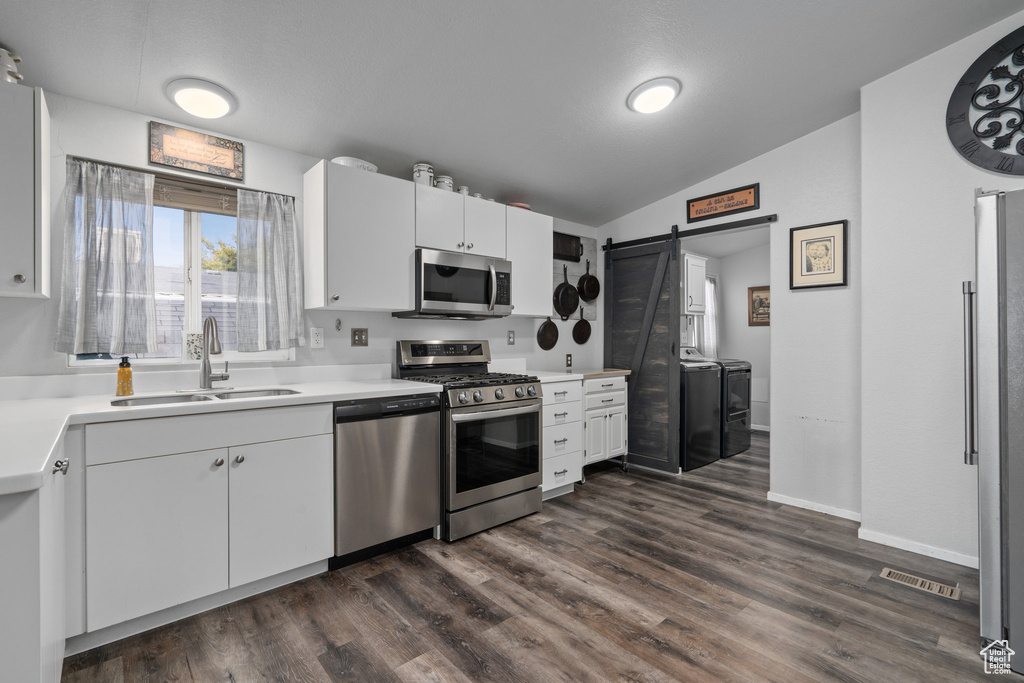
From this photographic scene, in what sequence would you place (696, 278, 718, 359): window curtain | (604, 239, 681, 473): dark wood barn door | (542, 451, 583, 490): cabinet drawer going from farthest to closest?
(696, 278, 718, 359): window curtain, (604, 239, 681, 473): dark wood barn door, (542, 451, 583, 490): cabinet drawer

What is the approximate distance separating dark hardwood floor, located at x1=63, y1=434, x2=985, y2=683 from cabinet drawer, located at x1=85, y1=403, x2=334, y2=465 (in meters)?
0.73

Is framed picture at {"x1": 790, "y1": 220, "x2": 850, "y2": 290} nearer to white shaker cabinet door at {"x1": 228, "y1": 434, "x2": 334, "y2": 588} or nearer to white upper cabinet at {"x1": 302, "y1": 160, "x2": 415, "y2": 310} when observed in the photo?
white upper cabinet at {"x1": 302, "y1": 160, "x2": 415, "y2": 310}

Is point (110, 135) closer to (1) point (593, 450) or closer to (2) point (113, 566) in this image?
(2) point (113, 566)

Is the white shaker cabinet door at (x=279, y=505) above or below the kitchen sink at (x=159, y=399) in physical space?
below

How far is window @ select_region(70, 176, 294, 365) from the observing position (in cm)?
243

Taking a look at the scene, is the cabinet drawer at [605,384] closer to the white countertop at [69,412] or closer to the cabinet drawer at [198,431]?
the white countertop at [69,412]

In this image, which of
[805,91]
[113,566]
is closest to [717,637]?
[113,566]

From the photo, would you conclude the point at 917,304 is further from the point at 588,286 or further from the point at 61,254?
the point at 61,254

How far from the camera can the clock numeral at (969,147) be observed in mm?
2428

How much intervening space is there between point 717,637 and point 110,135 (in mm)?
3504

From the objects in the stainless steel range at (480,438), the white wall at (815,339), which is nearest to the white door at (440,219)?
the stainless steel range at (480,438)

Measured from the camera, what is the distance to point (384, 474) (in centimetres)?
248

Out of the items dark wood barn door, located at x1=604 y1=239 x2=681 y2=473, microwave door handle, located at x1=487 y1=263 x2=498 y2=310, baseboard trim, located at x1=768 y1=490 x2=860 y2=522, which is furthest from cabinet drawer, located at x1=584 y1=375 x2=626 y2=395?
baseboard trim, located at x1=768 y1=490 x2=860 y2=522

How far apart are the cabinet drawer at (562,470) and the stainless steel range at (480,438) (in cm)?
17
